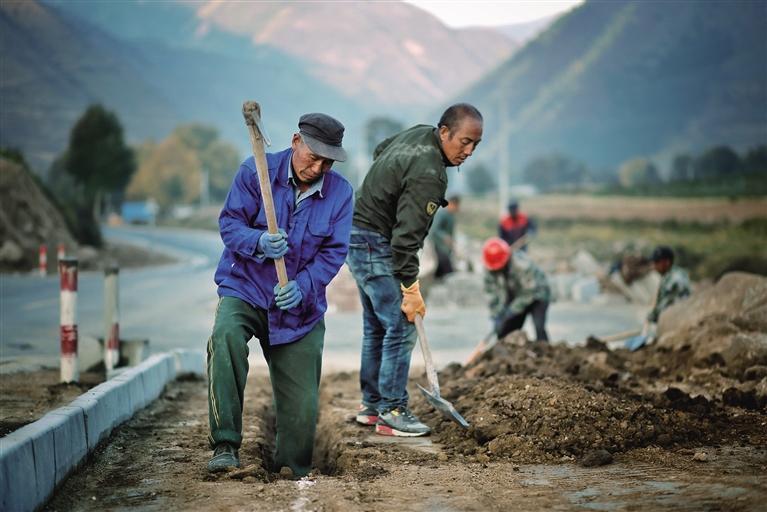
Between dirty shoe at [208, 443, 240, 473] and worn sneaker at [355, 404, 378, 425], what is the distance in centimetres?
178

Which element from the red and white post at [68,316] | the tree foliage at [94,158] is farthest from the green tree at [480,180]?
the red and white post at [68,316]

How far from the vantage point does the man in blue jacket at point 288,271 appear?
15.6ft

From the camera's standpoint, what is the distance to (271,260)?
490 centimetres

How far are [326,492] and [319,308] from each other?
1084 mm

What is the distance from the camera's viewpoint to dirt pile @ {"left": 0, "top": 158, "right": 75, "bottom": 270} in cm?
2617

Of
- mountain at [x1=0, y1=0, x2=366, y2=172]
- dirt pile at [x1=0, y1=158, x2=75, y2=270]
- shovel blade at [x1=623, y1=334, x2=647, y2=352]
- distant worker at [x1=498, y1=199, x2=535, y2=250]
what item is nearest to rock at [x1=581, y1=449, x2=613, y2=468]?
shovel blade at [x1=623, y1=334, x2=647, y2=352]

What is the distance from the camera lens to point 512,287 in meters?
9.53

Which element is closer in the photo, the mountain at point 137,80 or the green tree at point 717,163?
the mountain at point 137,80

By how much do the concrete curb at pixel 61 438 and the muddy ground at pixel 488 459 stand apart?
0.09m

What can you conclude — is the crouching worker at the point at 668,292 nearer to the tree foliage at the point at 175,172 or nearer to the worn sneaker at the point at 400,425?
the worn sneaker at the point at 400,425

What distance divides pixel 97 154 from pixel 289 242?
50.0m

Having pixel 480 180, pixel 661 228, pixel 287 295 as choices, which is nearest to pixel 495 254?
pixel 287 295

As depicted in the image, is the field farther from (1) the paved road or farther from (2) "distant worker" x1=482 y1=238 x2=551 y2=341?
(2) "distant worker" x1=482 y1=238 x2=551 y2=341

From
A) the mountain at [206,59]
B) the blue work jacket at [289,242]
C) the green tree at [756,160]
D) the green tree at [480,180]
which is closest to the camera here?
the blue work jacket at [289,242]
